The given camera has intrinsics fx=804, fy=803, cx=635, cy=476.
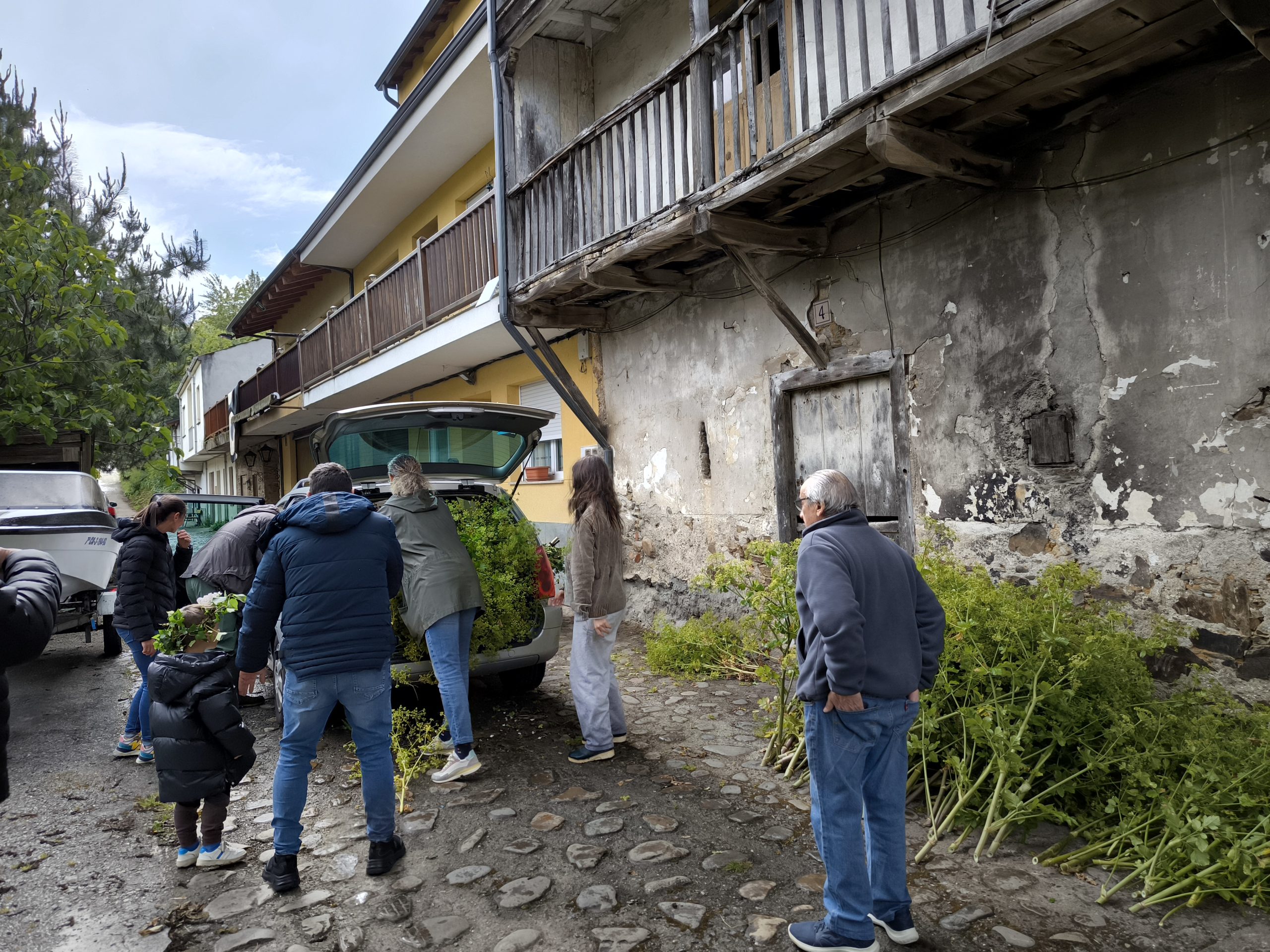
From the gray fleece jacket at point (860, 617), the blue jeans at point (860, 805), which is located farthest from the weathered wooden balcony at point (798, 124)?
the blue jeans at point (860, 805)

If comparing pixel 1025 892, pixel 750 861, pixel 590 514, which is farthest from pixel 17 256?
pixel 1025 892

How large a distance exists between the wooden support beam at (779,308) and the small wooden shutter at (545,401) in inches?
185

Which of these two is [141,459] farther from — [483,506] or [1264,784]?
[1264,784]

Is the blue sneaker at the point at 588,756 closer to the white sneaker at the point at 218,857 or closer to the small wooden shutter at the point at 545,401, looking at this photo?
the white sneaker at the point at 218,857

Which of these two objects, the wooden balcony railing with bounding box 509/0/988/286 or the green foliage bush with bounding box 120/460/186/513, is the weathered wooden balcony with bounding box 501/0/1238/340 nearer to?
the wooden balcony railing with bounding box 509/0/988/286

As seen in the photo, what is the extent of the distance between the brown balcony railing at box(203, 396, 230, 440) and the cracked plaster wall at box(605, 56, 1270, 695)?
2184 cm

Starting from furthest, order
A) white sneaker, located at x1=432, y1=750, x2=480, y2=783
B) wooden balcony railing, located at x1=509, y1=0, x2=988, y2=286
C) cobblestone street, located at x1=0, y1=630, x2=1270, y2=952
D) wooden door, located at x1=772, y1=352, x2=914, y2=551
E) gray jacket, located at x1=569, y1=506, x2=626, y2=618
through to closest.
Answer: wooden door, located at x1=772, y1=352, x2=914, y2=551
wooden balcony railing, located at x1=509, y1=0, x2=988, y2=286
gray jacket, located at x1=569, y1=506, x2=626, y2=618
white sneaker, located at x1=432, y1=750, x2=480, y2=783
cobblestone street, located at x1=0, y1=630, x2=1270, y2=952

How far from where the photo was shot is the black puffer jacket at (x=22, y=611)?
2.28 m

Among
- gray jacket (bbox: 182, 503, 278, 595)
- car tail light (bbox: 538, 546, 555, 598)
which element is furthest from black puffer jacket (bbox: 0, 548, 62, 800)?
car tail light (bbox: 538, 546, 555, 598)

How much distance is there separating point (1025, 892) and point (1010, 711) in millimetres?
730

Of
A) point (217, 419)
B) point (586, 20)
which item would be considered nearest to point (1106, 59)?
point (586, 20)

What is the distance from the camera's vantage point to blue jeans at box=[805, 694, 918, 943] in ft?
8.63

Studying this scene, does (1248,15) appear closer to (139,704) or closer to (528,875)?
(528,875)

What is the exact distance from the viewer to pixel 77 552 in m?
7.16
